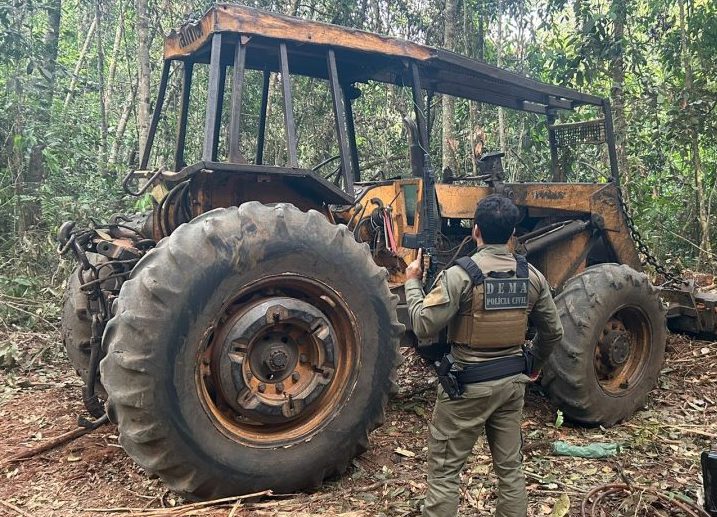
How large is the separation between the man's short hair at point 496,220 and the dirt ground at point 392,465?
139 cm

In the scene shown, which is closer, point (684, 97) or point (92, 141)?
point (684, 97)

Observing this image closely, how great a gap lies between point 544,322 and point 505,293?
439mm

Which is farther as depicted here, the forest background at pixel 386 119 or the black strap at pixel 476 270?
the forest background at pixel 386 119

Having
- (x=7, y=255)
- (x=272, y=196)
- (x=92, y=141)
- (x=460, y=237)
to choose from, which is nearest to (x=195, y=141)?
(x=92, y=141)

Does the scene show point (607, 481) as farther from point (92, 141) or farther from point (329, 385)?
point (92, 141)

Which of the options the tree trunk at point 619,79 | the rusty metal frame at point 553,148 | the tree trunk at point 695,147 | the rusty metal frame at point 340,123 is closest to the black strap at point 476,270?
the rusty metal frame at point 340,123

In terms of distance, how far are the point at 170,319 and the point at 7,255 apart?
247 inches

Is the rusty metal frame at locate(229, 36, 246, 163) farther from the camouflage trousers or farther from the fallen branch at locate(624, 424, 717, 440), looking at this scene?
the fallen branch at locate(624, 424, 717, 440)

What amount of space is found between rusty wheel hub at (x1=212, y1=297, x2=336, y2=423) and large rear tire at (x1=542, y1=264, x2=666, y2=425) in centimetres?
208

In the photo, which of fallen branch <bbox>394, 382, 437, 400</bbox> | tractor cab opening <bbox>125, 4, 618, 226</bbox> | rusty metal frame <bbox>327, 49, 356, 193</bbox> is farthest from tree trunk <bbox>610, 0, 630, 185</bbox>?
rusty metal frame <bbox>327, 49, 356, 193</bbox>

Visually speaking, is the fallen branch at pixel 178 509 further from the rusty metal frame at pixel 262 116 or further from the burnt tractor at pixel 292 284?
the rusty metal frame at pixel 262 116

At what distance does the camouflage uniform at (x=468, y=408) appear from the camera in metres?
2.88

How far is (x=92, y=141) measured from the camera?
937cm

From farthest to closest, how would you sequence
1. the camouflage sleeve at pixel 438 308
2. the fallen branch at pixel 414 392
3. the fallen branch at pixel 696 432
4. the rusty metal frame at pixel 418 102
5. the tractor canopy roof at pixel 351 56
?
1. the fallen branch at pixel 414 392
2. the rusty metal frame at pixel 418 102
3. the fallen branch at pixel 696 432
4. the tractor canopy roof at pixel 351 56
5. the camouflage sleeve at pixel 438 308
